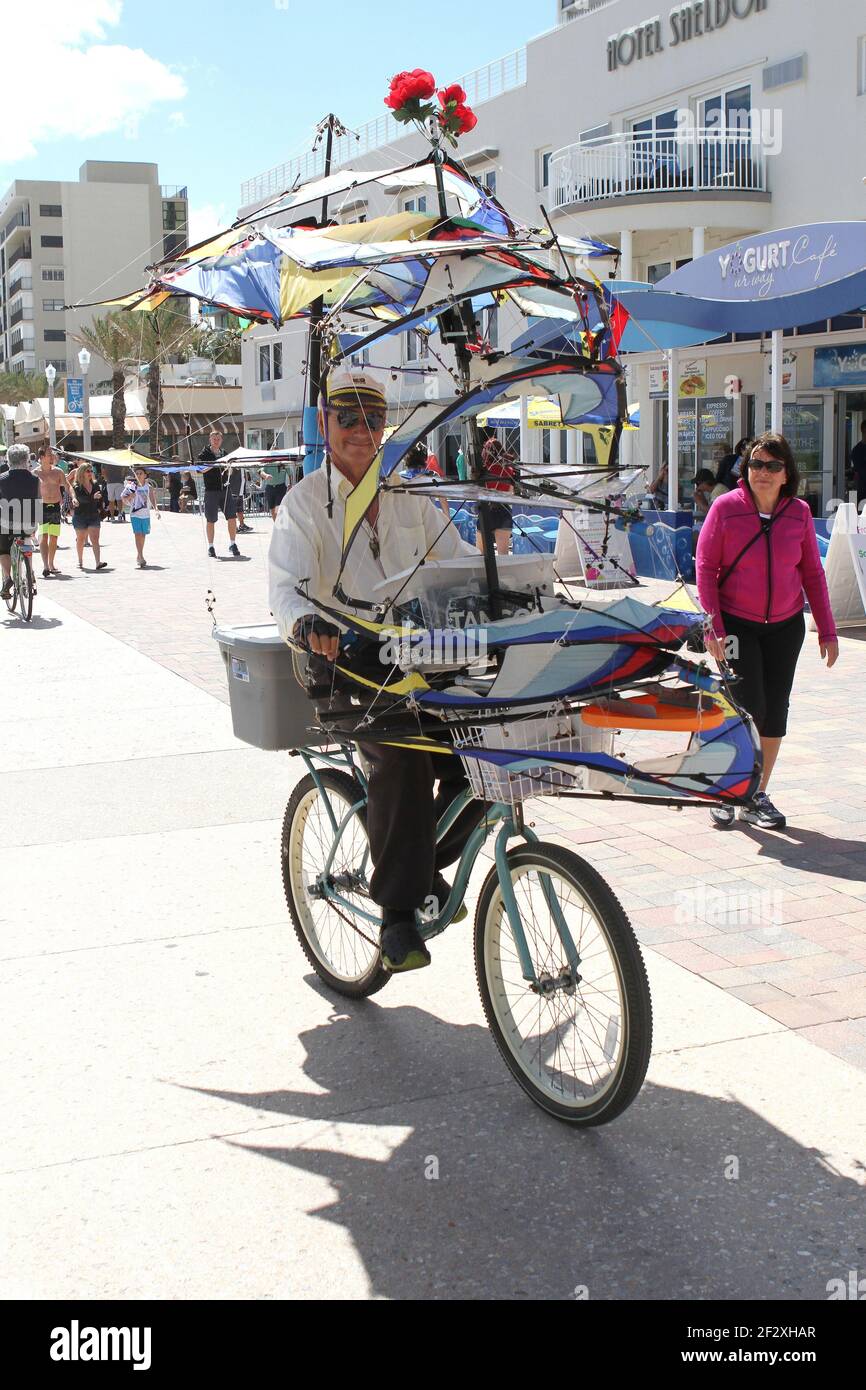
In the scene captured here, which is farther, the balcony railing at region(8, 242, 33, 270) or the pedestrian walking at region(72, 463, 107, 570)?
the balcony railing at region(8, 242, 33, 270)

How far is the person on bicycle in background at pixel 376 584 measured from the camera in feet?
12.4

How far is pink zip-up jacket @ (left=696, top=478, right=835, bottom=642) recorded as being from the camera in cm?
624

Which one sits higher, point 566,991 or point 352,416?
point 352,416

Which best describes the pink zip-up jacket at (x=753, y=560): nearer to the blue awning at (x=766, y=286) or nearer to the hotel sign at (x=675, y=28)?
the blue awning at (x=766, y=286)

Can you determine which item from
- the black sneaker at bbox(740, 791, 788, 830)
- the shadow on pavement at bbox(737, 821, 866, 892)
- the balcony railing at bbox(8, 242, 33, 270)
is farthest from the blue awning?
the balcony railing at bbox(8, 242, 33, 270)

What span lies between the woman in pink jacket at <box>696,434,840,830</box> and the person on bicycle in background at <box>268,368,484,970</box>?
92.3 inches

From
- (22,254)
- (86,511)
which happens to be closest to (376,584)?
(86,511)

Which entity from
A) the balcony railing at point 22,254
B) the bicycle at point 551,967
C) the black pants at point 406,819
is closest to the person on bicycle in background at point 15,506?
the bicycle at point 551,967

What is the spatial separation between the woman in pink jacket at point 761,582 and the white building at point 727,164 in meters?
15.6

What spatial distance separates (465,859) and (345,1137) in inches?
32.4

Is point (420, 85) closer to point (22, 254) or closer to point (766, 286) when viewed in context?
point (766, 286)

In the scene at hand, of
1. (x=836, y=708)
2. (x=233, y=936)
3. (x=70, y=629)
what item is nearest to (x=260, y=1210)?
(x=233, y=936)

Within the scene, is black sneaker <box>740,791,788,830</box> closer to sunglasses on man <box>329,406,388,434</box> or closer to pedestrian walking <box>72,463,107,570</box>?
sunglasses on man <box>329,406,388,434</box>

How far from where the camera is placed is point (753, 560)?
6250 mm
